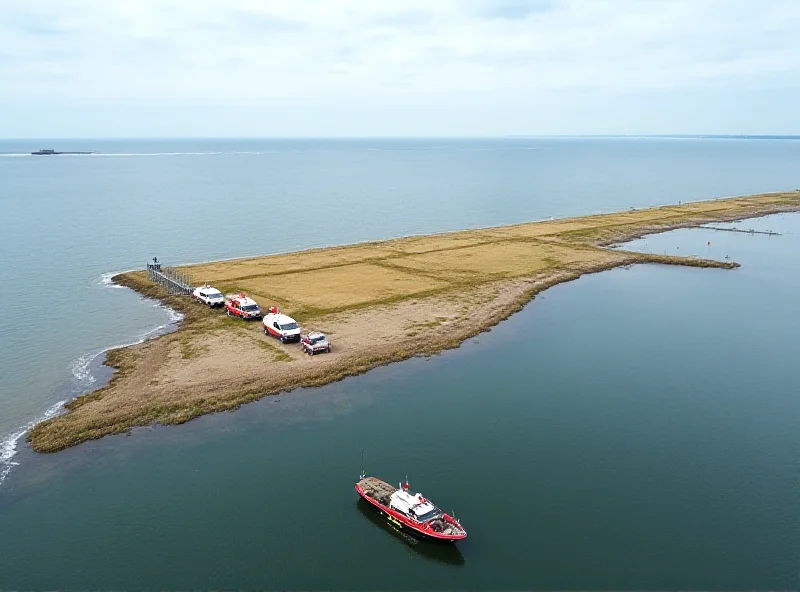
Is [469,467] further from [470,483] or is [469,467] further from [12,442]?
[12,442]

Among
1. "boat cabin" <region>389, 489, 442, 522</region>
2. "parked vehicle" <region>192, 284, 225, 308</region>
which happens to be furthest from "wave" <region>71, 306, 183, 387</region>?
"boat cabin" <region>389, 489, 442, 522</region>

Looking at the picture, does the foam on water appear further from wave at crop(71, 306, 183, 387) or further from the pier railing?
wave at crop(71, 306, 183, 387)

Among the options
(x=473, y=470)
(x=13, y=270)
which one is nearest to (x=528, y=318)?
(x=473, y=470)

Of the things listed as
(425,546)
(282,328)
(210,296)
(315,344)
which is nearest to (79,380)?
(282,328)

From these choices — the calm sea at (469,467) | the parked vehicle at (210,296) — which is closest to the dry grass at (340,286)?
the parked vehicle at (210,296)

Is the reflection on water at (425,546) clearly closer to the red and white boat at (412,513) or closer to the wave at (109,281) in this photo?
the red and white boat at (412,513)
